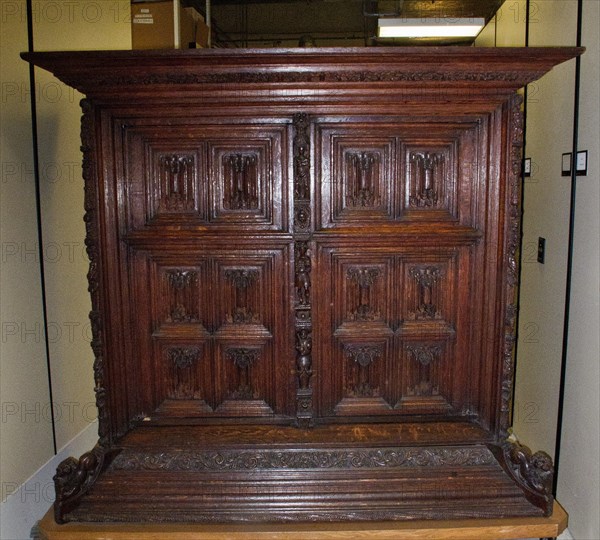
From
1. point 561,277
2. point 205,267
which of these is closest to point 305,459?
point 205,267

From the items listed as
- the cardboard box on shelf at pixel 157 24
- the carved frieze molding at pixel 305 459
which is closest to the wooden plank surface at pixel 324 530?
the carved frieze molding at pixel 305 459

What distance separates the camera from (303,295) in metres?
2.17

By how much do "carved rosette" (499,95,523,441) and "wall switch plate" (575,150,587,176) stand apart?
0.38 meters

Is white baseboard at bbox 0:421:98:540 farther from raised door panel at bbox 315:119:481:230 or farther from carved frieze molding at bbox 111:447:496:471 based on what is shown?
raised door panel at bbox 315:119:481:230

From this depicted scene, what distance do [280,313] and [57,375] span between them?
50.4 inches

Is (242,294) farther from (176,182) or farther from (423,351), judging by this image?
(423,351)

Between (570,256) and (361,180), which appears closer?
(361,180)

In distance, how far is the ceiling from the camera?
15.2 ft

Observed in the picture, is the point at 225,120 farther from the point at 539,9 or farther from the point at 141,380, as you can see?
the point at 539,9

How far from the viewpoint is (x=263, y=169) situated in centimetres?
213

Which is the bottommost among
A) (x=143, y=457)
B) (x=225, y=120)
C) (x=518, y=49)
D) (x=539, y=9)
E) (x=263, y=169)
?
(x=143, y=457)

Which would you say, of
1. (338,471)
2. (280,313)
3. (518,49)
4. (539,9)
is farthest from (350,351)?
(539,9)

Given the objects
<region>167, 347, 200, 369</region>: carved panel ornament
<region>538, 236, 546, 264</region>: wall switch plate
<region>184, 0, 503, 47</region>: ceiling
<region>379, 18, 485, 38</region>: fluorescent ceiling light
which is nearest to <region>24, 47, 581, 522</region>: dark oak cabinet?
<region>167, 347, 200, 369</region>: carved panel ornament

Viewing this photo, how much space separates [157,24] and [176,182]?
65cm
